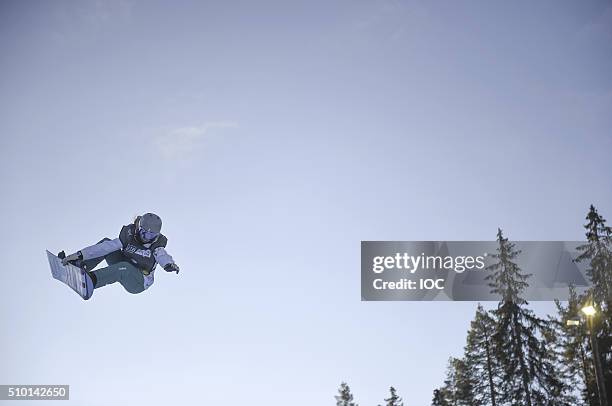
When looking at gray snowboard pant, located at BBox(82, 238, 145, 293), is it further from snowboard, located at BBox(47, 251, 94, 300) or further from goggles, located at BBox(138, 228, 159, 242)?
goggles, located at BBox(138, 228, 159, 242)

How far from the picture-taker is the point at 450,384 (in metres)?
48.9

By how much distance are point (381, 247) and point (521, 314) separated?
42.0 feet

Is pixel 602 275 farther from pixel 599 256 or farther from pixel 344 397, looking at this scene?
pixel 344 397

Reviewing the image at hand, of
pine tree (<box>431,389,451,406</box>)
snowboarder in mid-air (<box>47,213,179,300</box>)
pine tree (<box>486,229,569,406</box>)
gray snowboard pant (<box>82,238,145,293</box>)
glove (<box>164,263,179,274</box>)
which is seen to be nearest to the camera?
snowboarder in mid-air (<box>47,213,179,300</box>)

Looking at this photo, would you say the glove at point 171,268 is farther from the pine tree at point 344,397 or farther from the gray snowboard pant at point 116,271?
the pine tree at point 344,397

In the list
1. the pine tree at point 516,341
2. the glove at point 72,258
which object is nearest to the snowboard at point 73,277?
the glove at point 72,258

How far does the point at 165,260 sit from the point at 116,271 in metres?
0.99

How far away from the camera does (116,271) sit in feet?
33.6

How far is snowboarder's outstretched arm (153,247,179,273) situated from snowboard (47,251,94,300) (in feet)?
4.07

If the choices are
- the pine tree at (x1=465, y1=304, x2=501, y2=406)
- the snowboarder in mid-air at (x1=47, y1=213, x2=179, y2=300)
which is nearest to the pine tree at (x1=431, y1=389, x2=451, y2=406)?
the pine tree at (x1=465, y1=304, x2=501, y2=406)

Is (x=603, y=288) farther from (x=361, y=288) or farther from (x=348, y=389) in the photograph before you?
(x=348, y=389)

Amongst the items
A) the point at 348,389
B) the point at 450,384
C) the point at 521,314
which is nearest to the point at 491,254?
the point at 521,314

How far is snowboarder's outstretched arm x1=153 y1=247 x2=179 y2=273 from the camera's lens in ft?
32.5

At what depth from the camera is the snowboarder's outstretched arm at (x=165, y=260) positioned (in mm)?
9921
